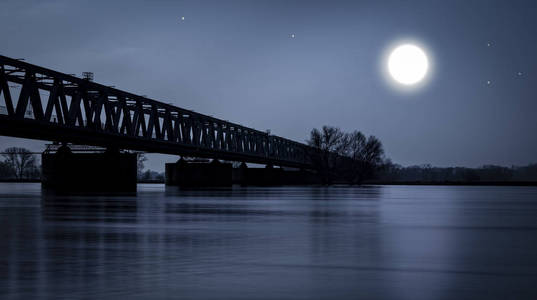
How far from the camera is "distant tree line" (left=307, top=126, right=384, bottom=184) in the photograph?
16438cm

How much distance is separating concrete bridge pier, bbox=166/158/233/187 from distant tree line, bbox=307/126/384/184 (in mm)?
42592

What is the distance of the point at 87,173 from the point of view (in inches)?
2854

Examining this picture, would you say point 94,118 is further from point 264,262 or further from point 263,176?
point 263,176

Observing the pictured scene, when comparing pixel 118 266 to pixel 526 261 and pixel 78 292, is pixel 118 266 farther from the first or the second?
pixel 526 261

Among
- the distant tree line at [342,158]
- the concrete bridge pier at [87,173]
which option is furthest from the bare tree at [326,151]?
the concrete bridge pier at [87,173]

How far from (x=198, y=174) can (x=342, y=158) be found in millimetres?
51961

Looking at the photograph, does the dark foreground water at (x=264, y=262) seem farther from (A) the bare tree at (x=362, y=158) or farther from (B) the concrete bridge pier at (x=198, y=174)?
(A) the bare tree at (x=362, y=158)

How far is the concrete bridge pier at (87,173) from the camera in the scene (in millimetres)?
72000

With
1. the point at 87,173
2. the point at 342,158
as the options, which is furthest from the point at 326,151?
the point at 87,173

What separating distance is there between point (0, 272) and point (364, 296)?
18.1 feet

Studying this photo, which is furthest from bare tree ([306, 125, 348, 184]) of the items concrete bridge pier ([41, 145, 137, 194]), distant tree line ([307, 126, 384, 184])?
concrete bridge pier ([41, 145, 137, 194])

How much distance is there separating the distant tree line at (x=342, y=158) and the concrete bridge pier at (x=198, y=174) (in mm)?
42592

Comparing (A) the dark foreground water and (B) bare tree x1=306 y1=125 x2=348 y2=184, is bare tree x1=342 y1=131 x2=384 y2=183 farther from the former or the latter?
(A) the dark foreground water

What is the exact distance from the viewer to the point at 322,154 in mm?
166250
